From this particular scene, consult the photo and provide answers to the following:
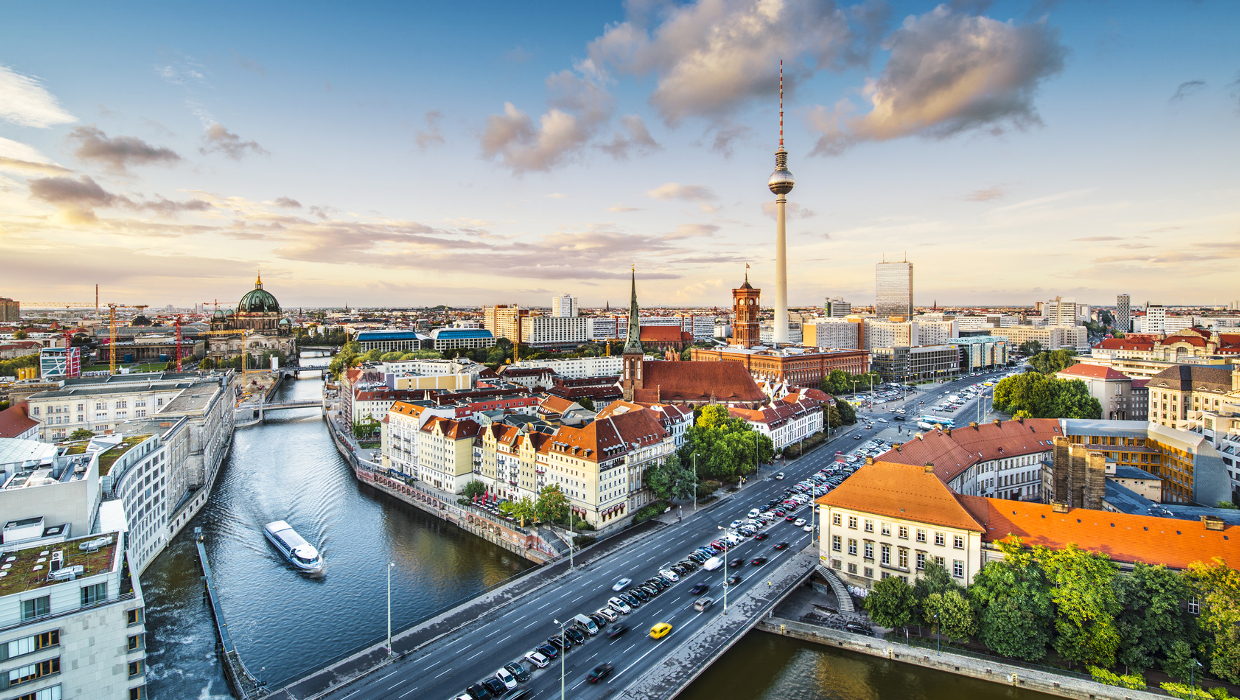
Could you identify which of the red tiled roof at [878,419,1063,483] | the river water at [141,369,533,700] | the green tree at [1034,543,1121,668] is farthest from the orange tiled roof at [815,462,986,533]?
the river water at [141,369,533,700]

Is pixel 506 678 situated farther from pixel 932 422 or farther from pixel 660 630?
pixel 932 422

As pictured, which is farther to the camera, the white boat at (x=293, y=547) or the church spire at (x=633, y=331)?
the church spire at (x=633, y=331)

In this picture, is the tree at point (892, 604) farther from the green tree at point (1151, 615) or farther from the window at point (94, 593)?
the window at point (94, 593)

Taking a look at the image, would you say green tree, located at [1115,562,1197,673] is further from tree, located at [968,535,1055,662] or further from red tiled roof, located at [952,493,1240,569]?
tree, located at [968,535,1055,662]

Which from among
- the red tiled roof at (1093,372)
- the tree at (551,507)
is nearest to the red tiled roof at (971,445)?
the tree at (551,507)

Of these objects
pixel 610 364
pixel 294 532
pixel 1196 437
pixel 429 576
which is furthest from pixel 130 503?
pixel 610 364

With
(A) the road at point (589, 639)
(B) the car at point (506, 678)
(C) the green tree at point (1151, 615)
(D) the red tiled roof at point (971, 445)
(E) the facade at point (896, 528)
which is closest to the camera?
(C) the green tree at point (1151, 615)

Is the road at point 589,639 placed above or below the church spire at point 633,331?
below
